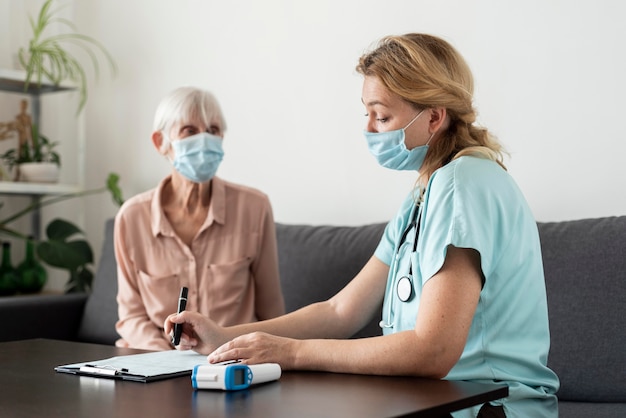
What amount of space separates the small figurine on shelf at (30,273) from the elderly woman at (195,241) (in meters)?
1.12

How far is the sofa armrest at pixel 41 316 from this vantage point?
2.91m

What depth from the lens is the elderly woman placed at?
8.14 ft

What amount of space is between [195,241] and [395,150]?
1.00 m

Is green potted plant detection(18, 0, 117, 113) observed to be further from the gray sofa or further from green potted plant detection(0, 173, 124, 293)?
the gray sofa

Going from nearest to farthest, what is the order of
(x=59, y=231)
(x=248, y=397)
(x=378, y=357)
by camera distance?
(x=248, y=397) < (x=378, y=357) < (x=59, y=231)

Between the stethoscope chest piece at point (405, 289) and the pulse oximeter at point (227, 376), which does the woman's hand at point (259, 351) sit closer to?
the pulse oximeter at point (227, 376)

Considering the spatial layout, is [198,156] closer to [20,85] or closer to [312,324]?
[312,324]

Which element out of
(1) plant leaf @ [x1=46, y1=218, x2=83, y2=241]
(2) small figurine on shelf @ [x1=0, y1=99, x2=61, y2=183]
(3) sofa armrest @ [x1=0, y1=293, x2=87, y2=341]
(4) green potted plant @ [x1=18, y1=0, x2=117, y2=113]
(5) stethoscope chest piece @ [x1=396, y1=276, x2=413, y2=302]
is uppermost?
(4) green potted plant @ [x1=18, y1=0, x2=117, y2=113]

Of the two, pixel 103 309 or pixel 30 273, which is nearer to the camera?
pixel 103 309

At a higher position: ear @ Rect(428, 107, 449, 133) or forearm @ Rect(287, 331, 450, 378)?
ear @ Rect(428, 107, 449, 133)

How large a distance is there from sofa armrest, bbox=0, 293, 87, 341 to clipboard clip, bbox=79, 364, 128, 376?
1592 mm

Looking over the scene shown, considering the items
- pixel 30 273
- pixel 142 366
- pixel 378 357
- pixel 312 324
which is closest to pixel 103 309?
pixel 30 273

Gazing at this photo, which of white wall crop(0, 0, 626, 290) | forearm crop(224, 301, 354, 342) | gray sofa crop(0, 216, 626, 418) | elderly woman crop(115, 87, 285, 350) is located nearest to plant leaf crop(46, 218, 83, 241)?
white wall crop(0, 0, 626, 290)

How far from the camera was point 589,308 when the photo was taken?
206cm
